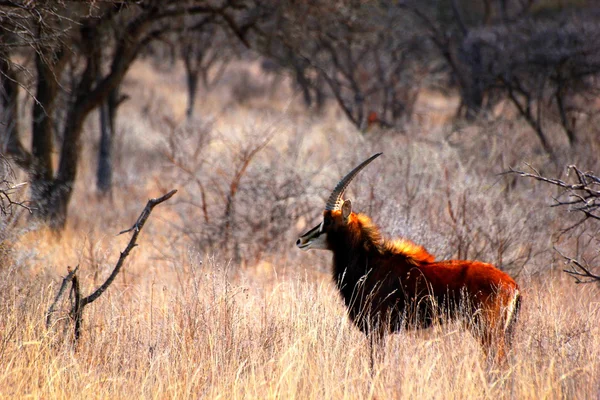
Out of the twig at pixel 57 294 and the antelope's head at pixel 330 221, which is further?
the antelope's head at pixel 330 221

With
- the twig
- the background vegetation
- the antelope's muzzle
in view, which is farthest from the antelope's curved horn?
the twig

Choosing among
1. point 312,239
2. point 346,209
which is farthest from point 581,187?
point 312,239

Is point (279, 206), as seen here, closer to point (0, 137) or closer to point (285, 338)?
point (0, 137)

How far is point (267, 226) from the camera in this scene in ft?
31.8

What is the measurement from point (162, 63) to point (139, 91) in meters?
6.74

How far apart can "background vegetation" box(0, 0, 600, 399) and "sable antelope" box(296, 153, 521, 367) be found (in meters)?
0.17

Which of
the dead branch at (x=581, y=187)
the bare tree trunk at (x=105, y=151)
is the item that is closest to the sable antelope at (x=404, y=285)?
the dead branch at (x=581, y=187)

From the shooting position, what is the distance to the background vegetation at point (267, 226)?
492cm

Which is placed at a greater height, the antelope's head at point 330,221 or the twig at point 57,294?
the antelope's head at point 330,221

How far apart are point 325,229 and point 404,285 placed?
A: 2.74ft

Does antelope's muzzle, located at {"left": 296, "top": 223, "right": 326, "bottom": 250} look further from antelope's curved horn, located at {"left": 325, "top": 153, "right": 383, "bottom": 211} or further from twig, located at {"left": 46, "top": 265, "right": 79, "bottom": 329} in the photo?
twig, located at {"left": 46, "top": 265, "right": 79, "bottom": 329}

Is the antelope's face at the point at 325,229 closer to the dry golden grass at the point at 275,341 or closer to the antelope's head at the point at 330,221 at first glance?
the antelope's head at the point at 330,221

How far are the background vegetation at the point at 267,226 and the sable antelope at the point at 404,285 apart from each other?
169 mm

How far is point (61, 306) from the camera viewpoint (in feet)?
19.0
